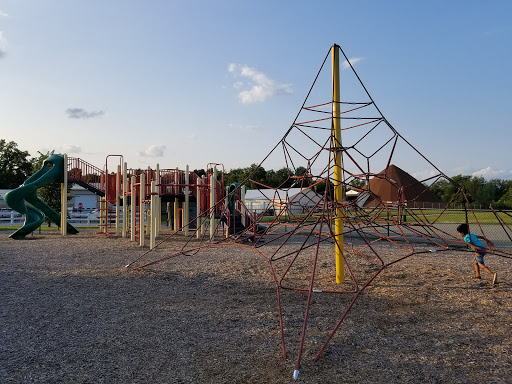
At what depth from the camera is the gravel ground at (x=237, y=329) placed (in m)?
4.12

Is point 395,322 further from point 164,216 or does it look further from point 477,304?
point 164,216

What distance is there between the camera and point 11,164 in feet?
200

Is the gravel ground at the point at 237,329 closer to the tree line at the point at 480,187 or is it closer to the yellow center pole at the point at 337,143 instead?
the yellow center pole at the point at 337,143

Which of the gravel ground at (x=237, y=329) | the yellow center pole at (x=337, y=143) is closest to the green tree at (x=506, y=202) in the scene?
the yellow center pole at (x=337, y=143)

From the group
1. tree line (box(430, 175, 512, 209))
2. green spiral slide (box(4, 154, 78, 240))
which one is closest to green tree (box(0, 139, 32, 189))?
green spiral slide (box(4, 154, 78, 240))

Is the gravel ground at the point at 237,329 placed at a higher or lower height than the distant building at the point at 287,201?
lower

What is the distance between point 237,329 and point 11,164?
→ 2563 inches

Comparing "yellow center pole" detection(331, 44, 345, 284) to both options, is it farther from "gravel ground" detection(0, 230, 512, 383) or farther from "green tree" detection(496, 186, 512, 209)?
"green tree" detection(496, 186, 512, 209)

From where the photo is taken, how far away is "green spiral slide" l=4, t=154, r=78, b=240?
17.8 meters

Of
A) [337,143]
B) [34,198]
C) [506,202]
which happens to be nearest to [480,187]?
[506,202]

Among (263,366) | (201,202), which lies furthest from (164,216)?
(263,366)

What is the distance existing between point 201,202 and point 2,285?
9.33 m

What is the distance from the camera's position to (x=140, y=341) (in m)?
4.97

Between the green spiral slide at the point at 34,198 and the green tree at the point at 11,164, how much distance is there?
46.5 m
